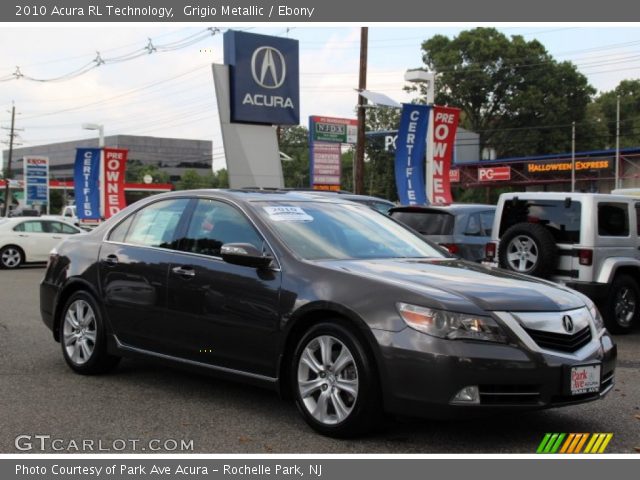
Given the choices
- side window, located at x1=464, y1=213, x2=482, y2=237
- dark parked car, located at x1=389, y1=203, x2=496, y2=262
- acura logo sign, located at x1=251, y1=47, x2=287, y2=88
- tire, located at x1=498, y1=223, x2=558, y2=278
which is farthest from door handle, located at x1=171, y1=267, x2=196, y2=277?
acura logo sign, located at x1=251, y1=47, x2=287, y2=88

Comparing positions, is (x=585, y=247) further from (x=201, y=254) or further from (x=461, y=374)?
(x=461, y=374)

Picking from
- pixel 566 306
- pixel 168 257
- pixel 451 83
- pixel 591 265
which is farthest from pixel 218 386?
pixel 451 83

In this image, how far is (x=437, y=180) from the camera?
2138 cm

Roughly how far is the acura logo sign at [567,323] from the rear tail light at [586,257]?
5.22 m

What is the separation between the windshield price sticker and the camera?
563 cm

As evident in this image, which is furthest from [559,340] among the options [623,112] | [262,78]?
[623,112]

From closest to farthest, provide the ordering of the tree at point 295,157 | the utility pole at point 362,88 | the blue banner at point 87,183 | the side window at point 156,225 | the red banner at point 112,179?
the side window at point 156,225 → the utility pole at point 362,88 → the blue banner at point 87,183 → the red banner at point 112,179 → the tree at point 295,157

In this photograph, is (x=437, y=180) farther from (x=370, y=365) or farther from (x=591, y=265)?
(x=370, y=365)

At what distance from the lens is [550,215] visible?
33.3ft

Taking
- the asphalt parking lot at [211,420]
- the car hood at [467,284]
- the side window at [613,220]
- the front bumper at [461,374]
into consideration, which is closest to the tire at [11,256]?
the asphalt parking lot at [211,420]

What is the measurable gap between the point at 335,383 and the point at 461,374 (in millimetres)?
827

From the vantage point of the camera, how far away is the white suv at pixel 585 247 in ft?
31.7

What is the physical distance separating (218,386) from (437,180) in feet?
52.2

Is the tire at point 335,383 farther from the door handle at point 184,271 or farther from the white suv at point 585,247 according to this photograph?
the white suv at point 585,247
